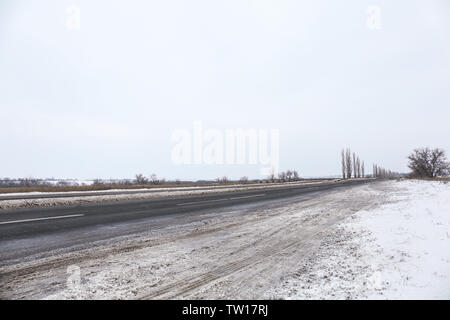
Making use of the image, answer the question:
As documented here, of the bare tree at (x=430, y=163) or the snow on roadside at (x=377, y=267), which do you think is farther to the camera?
the bare tree at (x=430, y=163)

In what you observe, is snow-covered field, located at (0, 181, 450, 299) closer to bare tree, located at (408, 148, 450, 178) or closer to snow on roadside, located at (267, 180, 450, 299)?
snow on roadside, located at (267, 180, 450, 299)

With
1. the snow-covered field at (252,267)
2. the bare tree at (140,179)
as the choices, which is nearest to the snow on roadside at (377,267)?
the snow-covered field at (252,267)

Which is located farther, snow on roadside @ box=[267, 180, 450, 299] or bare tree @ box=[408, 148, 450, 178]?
bare tree @ box=[408, 148, 450, 178]

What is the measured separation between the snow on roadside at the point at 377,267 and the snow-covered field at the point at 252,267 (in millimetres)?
11

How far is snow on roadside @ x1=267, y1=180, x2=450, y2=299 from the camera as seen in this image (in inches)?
93.3

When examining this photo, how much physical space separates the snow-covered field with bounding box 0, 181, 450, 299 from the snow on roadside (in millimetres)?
11

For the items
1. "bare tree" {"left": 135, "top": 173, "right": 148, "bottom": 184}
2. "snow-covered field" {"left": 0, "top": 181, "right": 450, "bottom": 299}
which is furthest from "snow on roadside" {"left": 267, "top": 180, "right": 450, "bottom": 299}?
"bare tree" {"left": 135, "top": 173, "right": 148, "bottom": 184}

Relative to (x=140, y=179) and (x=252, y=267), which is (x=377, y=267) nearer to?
(x=252, y=267)

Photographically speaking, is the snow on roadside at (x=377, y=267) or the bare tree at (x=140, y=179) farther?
the bare tree at (x=140, y=179)

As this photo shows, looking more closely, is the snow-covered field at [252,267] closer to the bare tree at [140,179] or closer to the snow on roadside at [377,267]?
the snow on roadside at [377,267]

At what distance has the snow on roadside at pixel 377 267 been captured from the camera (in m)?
2.37
